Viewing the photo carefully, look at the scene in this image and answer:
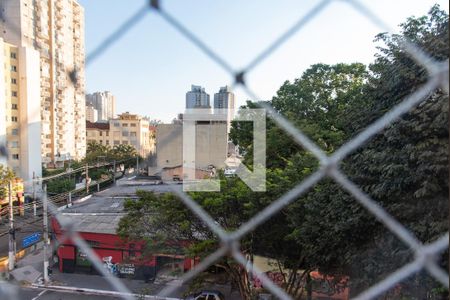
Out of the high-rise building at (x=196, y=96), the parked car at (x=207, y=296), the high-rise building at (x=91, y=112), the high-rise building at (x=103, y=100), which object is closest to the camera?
the high-rise building at (x=103, y=100)

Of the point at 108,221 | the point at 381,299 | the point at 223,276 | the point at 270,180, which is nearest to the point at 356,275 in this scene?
the point at 381,299

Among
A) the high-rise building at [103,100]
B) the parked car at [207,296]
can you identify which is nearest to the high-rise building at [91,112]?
the high-rise building at [103,100]

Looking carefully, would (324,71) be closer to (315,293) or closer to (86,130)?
(315,293)

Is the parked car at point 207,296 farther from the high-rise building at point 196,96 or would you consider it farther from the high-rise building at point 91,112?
the high-rise building at point 196,96

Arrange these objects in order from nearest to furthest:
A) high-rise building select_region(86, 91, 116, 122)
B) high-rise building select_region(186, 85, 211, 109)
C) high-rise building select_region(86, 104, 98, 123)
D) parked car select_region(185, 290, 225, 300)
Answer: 1. high-rise building select_region(86, 91, 116, 122)
2. high-rise building select_region(186, 85, 211, 109)
3. high-rise building select_region(86, 104, 98, 123)
4. parked car select_region(185, 290, 225, 300)

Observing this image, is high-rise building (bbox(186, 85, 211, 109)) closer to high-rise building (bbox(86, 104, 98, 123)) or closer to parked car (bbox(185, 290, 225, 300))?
high-rise building (bbox(86, 104, 98, 123))

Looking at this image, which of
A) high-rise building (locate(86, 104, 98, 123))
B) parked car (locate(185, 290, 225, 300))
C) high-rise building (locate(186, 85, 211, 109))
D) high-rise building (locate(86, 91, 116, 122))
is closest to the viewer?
high-rise building (locate(86, 91, 116, 122))

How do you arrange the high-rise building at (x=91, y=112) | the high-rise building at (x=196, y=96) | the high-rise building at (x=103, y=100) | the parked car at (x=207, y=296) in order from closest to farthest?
the high-rise building at (x=103, y=100) < the high-rise building at (x=196, y=96) < the high-rise building at (x=91, y=112) < the parked car at (x=207, y=296)

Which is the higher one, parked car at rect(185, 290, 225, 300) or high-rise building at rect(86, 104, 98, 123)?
high-rise building at rect(86, 104, 98, 123)

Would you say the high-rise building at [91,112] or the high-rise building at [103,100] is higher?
the high-rise building at [91,112]

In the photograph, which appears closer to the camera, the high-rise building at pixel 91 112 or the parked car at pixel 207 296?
the high-rise building at pixel 91 112

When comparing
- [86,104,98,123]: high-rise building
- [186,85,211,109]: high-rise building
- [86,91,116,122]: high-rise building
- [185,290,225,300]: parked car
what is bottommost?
[185,290,225,300]: parked car

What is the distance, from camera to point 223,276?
12.3ft

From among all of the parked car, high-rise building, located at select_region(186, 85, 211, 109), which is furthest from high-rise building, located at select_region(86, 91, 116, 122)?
the parked car
